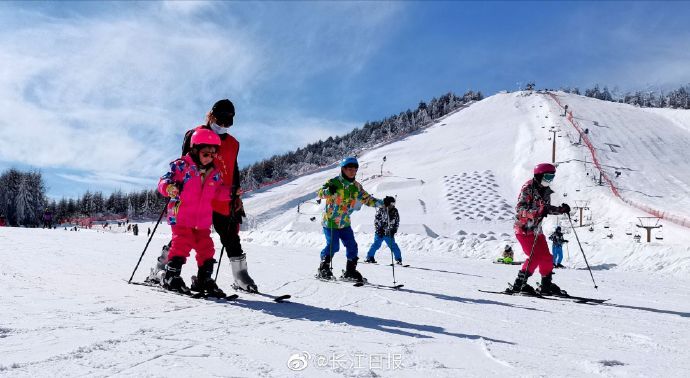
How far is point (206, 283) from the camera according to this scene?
4.84m

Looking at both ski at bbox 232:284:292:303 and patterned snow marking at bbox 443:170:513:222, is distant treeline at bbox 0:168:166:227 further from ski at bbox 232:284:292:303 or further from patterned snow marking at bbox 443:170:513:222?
ski at bbox 232:284:292:303

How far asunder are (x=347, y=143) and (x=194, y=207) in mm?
107520

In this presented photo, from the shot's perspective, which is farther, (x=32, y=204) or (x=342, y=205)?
(x=32, y=204)

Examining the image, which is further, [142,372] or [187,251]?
[187,251]

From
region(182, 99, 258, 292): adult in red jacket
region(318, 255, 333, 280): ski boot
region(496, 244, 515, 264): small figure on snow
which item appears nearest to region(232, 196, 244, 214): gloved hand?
region(182, 99, 258, 292): adult in red jacket

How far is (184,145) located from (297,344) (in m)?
2.99

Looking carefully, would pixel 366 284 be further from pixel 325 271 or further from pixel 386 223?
pixel 386 223

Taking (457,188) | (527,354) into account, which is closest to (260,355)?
(527,354)

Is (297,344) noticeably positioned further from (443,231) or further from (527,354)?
(443,231)

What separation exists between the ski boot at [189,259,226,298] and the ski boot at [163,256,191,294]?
0.13 m

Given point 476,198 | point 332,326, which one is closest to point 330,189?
point 332,326

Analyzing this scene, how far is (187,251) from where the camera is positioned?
4781mm

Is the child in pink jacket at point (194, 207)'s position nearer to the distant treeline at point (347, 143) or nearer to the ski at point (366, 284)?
the ski at point (366, 284)

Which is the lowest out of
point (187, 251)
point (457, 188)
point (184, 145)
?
point (187, 251)
